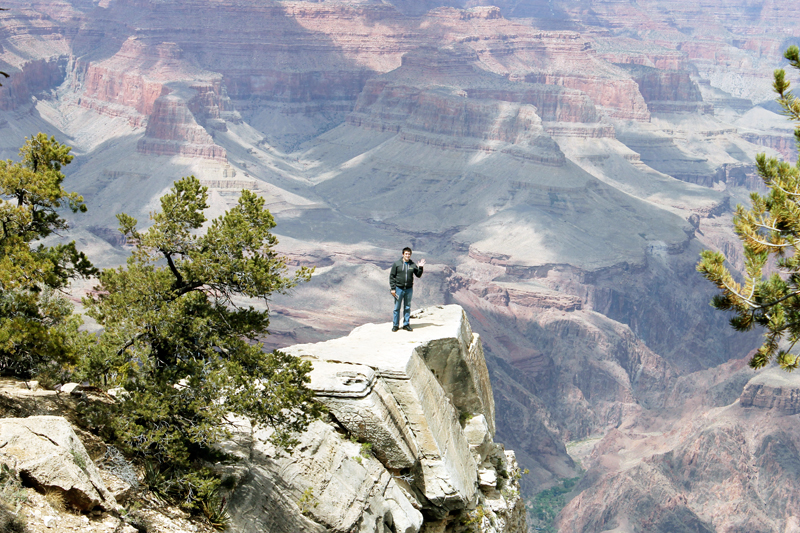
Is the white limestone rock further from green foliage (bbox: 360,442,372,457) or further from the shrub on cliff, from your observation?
the shrub on cliff

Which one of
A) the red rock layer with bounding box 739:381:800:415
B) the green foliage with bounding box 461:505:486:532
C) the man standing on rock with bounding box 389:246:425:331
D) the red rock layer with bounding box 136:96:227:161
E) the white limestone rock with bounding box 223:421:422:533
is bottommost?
the red rock layer with bounding box 739:381:800:415

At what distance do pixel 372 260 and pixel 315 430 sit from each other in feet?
442

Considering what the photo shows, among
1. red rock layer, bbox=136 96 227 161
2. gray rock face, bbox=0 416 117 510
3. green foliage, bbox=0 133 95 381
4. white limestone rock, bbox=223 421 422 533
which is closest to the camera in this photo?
gray rock face, bbox=0 416 117 510

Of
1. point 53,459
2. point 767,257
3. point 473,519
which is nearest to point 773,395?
point 767,257

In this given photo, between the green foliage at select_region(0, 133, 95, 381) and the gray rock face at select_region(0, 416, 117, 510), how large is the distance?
6.22ft

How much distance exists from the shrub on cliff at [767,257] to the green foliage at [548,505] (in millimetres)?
67120

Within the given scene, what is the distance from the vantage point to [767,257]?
22469mm

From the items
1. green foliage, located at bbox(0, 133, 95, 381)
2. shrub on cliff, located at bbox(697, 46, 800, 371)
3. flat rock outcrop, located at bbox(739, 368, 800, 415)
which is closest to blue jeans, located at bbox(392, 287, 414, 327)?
shrub on cliff, located at bbox(697, 46, 800, 371)

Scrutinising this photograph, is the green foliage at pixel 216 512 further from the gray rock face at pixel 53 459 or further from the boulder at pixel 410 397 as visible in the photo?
the boulder at pixel 410 397

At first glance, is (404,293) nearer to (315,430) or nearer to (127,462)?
(315,430)

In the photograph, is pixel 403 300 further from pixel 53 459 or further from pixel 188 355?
pixel 53 459

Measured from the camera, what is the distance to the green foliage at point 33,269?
54.5 ft

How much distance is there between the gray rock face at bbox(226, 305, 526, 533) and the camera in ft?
59.1

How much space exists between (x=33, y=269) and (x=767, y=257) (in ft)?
56.2
